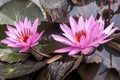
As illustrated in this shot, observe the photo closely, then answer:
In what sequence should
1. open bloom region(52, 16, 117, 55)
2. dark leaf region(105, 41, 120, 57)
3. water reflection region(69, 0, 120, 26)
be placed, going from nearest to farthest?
1. open bloom region(52, 16, 117, 55)
2. dark leaf region(105, 41, 120, 57)
3. water reflection region(69, 0, 120, 26)

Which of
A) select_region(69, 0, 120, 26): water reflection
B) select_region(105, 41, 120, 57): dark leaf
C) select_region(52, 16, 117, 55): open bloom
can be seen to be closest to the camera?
select_region(52, 16, 117, 55): open bloom

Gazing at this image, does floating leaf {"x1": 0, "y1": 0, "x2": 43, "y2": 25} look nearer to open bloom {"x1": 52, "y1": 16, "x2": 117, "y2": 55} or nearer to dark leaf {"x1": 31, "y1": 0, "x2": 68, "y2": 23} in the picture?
dark leaf {"x1": 31, "y1": 0, "x2": 68, "y2": 23}

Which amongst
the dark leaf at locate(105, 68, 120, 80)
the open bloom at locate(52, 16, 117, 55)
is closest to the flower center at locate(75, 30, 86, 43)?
the open bloom at locate(52, 16, 117, 55)

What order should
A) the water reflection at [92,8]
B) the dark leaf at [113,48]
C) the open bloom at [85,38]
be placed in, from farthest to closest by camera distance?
the water reflection at [92,8] < the dark leaf at [113,48] < the open bloom at [85,38]

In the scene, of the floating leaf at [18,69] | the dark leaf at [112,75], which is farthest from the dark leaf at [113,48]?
the floating leaf at [18,69]

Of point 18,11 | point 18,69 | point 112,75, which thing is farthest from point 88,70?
point 18,11

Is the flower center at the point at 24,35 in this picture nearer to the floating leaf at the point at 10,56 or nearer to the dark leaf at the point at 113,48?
the floating leaf at the point at 10,56

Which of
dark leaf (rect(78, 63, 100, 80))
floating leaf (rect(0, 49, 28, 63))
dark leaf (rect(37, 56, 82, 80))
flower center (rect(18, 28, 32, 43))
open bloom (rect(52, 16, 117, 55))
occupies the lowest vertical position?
dark leaf (rect(78, 63, 100, 80))

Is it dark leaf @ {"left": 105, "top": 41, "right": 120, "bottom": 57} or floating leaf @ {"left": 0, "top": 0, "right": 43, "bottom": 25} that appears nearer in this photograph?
dark leaf @ {"left": 105, "top": 41, "right": 120, "bottom": 57}
